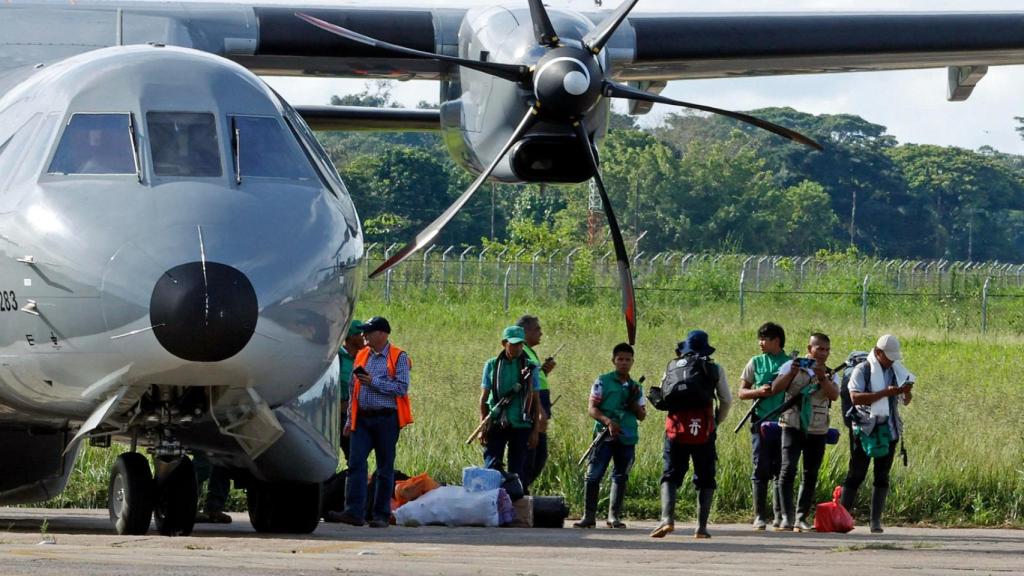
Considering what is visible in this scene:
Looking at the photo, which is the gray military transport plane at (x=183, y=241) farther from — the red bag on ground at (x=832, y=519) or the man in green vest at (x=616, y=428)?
the red bag on ground at (x=832, y=519)

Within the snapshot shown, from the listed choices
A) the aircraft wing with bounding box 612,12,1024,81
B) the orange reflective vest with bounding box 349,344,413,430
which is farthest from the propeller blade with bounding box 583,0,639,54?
the orange reflective vest with bounding box 349,344,413,430

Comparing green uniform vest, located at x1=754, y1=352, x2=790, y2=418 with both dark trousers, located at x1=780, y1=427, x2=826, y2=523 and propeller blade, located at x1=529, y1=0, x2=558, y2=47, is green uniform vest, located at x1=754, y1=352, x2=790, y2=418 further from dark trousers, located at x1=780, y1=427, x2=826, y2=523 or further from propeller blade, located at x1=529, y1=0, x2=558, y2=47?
propeller blade, located at x1=529, y1=0, x2=558, y2=47

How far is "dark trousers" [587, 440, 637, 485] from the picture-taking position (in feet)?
41.0

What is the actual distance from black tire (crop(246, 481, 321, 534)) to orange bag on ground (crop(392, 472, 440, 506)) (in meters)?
2.11

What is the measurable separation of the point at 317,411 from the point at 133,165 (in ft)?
6.83

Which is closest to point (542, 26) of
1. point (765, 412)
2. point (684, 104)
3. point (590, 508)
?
point (684, 104)

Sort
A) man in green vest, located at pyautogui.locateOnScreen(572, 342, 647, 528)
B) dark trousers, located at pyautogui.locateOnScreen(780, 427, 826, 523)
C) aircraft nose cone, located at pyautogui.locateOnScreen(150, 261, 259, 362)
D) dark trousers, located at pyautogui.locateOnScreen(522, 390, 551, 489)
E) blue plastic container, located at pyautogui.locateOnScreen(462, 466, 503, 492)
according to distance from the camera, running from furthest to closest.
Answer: dark trousers, located at pyautogui.locateOnScreen(522, 390, 551, 489) < man in green vest, located at pyautogui.locateOnScreen(572, 342, 647, 528) < dark trousers, located at pyautogui.locateOnScreen(780, 427, 826, 523) < blue plastic container, located at pyautogui.locateOnScreen(462, 466, 503, 492) < aircraft nose cone, located at pyautogui.locateOnScreen(150, 261, 259, 362)

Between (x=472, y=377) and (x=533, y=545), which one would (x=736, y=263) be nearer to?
(x=472, y=377)

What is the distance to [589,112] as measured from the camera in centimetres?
1094

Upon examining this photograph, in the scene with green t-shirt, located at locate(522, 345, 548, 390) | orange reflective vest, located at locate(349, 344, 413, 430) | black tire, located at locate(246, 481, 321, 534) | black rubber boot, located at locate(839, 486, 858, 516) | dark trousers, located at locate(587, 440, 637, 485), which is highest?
green t-shirt, located at locate(522, 345, 548, 390)

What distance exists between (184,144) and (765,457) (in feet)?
18.4

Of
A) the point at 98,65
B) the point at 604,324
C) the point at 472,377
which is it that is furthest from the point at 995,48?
the point at 604,324

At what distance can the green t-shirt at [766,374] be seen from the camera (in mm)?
12391

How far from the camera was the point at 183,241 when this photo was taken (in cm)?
786
